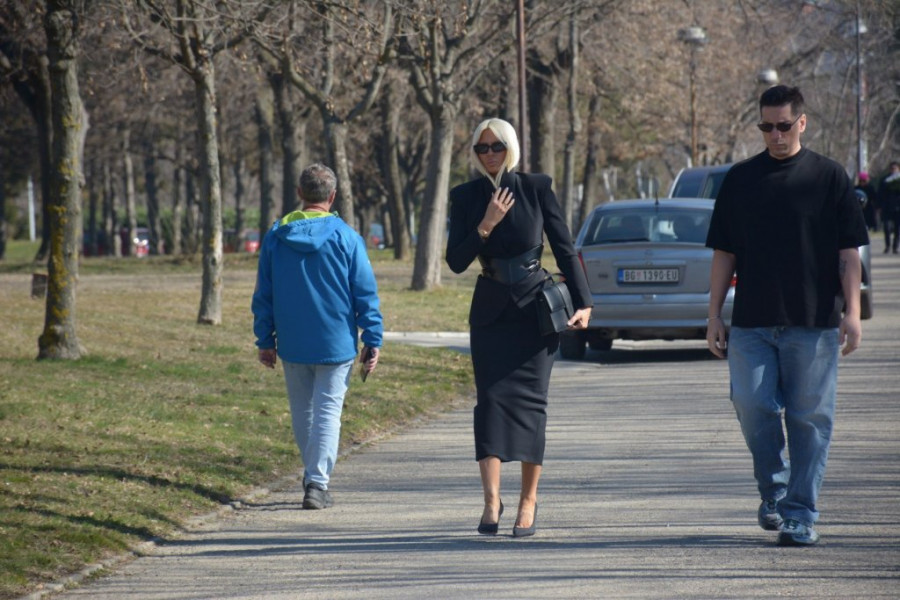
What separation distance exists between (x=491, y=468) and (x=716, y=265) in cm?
132

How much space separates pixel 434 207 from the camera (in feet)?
83.9

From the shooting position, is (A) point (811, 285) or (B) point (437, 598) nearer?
(B) point (437, 598)

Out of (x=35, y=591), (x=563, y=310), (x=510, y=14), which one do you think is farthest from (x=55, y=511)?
(x=510, y=14)

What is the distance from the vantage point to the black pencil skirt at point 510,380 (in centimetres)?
665

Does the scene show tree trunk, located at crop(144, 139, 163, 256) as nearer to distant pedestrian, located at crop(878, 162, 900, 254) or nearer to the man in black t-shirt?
distant pedestrian, located at crop(878, 162, 900, 254)

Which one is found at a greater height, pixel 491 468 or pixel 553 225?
pixel 553 225

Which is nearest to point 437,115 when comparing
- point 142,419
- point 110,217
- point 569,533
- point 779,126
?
point 142,419

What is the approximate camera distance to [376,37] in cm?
1853

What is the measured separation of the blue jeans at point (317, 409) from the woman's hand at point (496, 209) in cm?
148

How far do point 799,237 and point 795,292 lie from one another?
0.23 metres

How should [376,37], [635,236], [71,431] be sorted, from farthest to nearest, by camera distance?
1. [376,37]
2. [635,236]
3. [71,431]

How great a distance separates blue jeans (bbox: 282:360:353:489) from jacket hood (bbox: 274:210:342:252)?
617 mm

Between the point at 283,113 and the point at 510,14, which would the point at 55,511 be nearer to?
the point at 510,14

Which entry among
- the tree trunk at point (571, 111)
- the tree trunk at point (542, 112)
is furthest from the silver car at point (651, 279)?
the tree trunk at point (542, 112)
